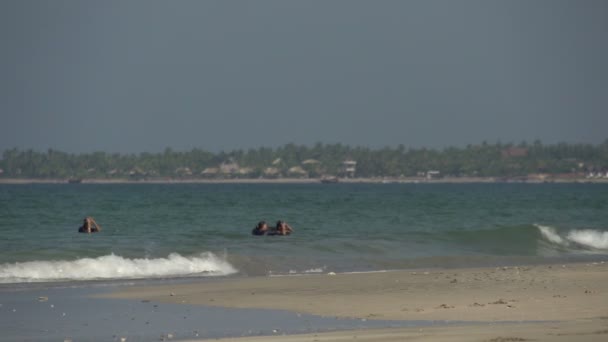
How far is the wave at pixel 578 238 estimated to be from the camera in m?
37.3

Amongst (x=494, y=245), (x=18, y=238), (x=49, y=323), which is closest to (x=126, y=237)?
(x=18, y=238)

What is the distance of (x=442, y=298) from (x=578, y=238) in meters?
22.1

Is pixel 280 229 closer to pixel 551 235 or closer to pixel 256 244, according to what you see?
pixel 256 244

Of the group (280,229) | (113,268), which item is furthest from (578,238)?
(113,268)

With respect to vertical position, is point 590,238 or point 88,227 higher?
point 88,227

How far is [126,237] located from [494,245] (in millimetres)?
12869

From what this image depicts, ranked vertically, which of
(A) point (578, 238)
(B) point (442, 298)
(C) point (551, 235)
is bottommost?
(A) point (578, 238)

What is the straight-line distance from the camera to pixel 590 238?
38.8 metres

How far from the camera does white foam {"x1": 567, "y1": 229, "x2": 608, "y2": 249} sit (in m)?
37.5

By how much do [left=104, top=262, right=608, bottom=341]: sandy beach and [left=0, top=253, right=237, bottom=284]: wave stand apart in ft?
10.2

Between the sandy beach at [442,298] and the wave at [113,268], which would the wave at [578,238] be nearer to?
the sandy beach at [442,298]

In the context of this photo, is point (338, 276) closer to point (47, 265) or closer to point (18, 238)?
point (47, 265)

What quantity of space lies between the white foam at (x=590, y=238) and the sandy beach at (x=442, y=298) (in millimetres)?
13470

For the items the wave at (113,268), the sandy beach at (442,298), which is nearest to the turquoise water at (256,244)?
the wave at (113,268)
